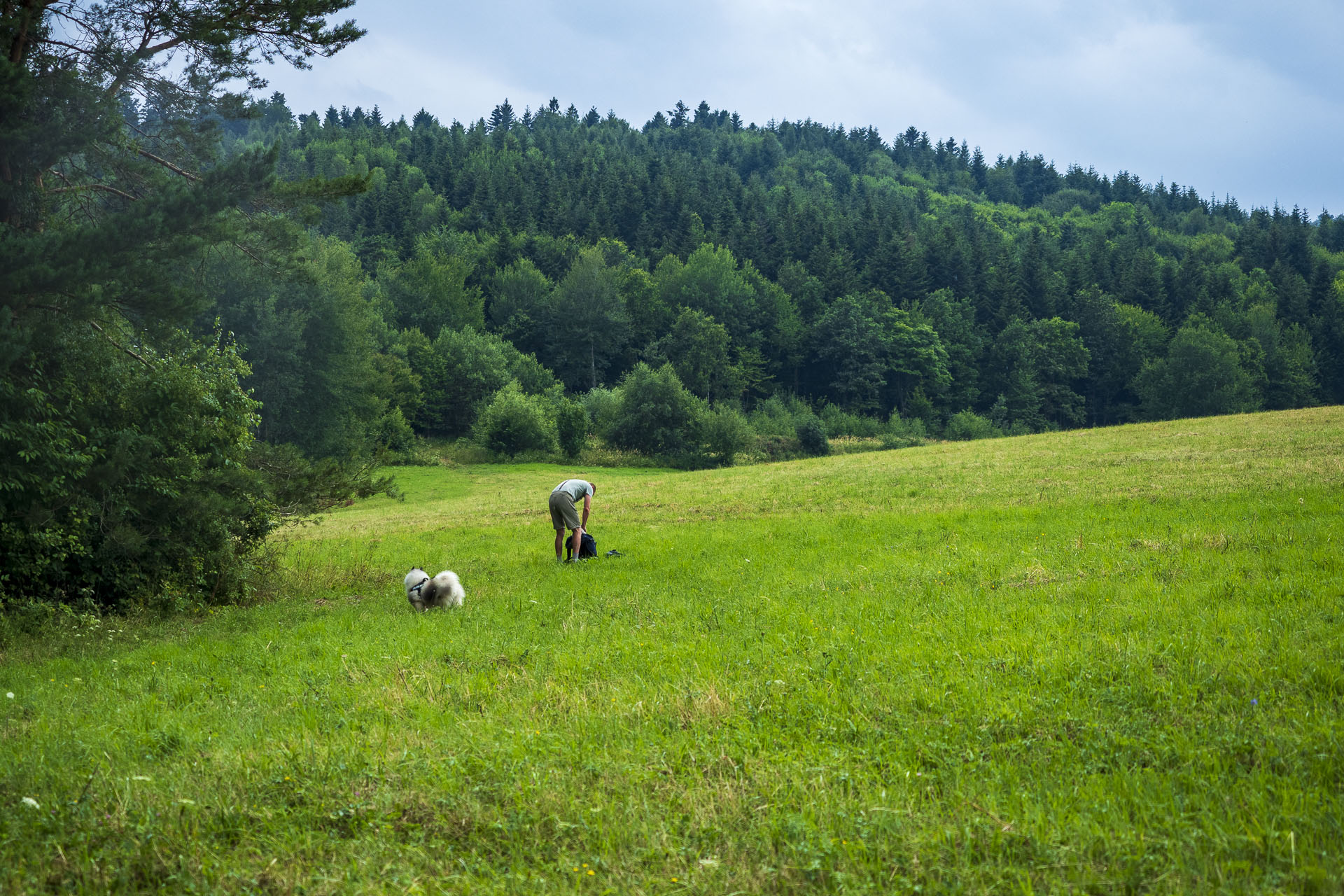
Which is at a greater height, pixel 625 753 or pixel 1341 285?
pixel 1341 285

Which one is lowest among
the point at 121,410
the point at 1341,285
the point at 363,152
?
the point at 121,410

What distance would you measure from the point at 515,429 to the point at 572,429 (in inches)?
172

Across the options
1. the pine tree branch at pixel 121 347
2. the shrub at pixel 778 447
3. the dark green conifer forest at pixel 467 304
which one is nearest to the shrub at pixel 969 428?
the dark green conifer forest at pixel 467 304

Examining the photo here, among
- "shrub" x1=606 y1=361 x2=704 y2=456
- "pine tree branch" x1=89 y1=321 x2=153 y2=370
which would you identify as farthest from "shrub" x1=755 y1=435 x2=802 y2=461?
"pine tree branch" x1=89 y1=321 x2=153 y2=370

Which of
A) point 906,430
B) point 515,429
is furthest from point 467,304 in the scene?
point 906,430

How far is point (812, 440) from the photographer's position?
74938 millimetres

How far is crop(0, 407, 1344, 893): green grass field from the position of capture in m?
4.13

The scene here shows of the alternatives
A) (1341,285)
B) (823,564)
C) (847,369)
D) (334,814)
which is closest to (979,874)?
(334,814)

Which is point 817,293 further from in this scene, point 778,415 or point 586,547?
point 586,547

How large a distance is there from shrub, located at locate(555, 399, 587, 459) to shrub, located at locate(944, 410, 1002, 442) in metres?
51.1

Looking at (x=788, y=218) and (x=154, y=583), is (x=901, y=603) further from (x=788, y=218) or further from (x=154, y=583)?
(x=788, y=218)

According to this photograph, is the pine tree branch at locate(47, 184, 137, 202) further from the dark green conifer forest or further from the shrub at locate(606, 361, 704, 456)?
the shrub at locate(606, 361, 704, 456)

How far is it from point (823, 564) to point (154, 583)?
10.6 m

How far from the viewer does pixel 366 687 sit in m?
7.33
